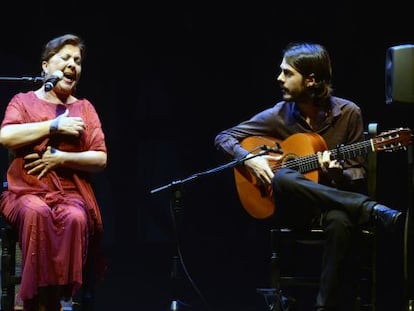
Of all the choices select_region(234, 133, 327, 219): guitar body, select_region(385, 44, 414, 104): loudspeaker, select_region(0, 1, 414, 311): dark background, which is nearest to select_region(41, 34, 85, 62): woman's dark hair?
select_region(234, 133, 327, 219): guitar body

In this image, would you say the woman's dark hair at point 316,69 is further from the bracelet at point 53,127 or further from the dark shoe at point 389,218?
the bracelet at point 53,127

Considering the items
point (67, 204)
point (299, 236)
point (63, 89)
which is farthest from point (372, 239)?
point (63, 89)

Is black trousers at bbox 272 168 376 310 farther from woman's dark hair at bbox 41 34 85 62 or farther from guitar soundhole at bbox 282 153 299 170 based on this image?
woman's dark hair at bbox 41 34 85 62

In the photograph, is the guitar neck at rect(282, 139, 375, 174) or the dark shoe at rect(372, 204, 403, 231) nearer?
the dark shoe at rect(372, 204, 403, 231)

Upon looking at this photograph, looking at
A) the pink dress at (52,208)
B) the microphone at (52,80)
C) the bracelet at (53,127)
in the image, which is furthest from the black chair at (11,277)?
the microphone at (52,80)

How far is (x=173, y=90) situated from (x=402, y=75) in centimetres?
206

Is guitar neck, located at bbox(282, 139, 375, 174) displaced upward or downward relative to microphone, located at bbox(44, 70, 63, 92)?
downward

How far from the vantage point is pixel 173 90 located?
506cm

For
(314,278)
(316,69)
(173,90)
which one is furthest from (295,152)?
(173,90)

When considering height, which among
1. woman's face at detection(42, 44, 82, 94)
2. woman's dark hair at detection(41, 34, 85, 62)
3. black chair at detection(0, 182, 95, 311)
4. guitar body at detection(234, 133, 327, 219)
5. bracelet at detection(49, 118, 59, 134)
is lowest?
black chair at detection(0, 182, 95, 311)

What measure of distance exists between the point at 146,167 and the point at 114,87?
584 mm

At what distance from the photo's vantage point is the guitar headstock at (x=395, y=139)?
127 inches

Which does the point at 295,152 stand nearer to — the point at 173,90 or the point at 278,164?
the point at 278,164

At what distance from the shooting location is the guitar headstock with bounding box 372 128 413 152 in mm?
3229
